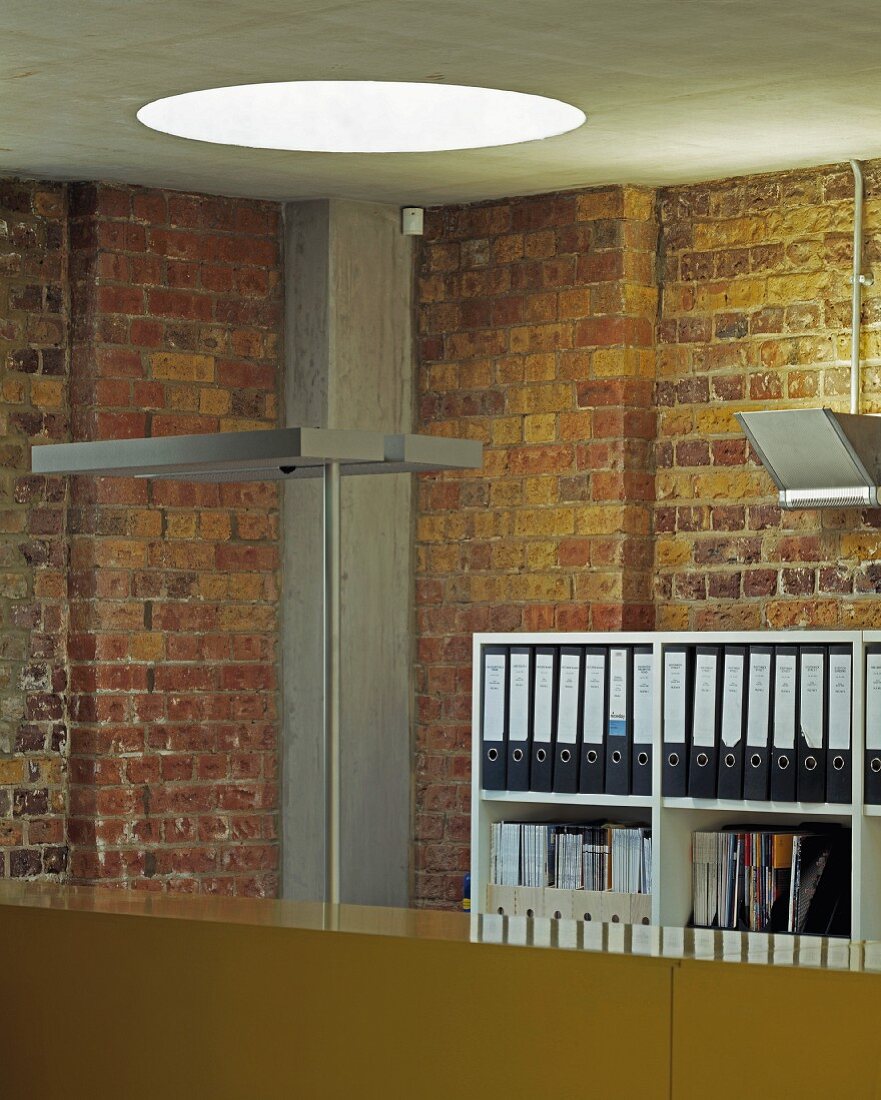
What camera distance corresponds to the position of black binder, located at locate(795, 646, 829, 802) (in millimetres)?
4309

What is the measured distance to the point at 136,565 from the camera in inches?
200

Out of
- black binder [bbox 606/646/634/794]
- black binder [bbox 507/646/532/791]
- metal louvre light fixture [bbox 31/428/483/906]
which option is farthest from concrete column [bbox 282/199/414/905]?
metal louvre light fixture [bbox 31/428/483/906]

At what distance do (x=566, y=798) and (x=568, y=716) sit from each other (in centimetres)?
20

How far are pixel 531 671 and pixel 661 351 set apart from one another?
37.4 inches

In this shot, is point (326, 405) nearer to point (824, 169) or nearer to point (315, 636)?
point (315, 636)

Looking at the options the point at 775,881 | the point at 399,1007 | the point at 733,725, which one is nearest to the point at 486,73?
the point at 733,725

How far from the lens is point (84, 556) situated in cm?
501

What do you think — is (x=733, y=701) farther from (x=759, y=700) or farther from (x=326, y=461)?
(x=326, y=461)

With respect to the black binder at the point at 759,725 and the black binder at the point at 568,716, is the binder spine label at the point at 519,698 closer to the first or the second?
the black binder at the point at 568,716

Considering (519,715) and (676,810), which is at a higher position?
(519,715)

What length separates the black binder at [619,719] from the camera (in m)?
4.64

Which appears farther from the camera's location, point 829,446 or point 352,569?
point 352,569

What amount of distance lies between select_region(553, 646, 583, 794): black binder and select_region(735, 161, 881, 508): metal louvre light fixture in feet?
2.12

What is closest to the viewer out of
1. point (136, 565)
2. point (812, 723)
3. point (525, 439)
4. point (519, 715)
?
point (812, 723)
